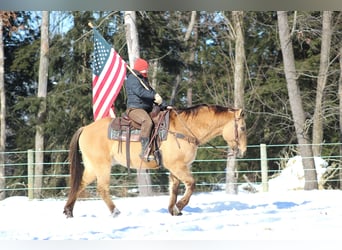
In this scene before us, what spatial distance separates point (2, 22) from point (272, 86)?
389 cm

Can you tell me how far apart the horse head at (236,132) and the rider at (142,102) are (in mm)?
592

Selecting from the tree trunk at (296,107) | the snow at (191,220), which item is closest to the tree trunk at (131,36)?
the tree trunk at (296,107)

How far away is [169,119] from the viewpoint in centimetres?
503

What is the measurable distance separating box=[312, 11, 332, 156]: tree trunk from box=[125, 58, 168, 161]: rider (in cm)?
346

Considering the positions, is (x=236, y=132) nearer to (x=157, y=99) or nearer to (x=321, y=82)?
(x=157, y=99)

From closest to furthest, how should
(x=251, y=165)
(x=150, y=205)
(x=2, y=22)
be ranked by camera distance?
(x=150, y=205) < (x=2, y=22) < (x=251, y=165)

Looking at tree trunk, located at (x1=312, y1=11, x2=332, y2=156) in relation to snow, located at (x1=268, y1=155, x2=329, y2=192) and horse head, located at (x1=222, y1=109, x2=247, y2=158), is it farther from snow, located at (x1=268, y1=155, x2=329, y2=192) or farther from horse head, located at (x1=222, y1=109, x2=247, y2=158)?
horse head, located at (x1=222, y1=109, x2=247, y2=158)

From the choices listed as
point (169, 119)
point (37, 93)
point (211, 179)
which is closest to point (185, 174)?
point (169, 119)

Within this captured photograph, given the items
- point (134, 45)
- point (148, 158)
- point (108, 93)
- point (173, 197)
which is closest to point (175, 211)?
point (173, 197)

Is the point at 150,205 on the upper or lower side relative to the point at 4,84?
lower

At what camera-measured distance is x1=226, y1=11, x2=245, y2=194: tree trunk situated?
8.01 meters

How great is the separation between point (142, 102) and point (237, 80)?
11.0 feet

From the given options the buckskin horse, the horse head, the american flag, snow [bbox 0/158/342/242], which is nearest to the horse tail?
the buckskin horse

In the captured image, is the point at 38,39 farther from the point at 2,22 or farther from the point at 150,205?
the point at 150,205
